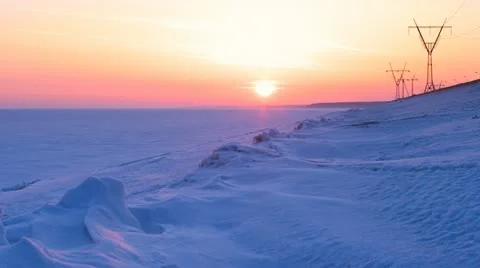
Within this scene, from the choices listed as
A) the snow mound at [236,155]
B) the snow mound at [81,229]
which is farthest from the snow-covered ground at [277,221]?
the snow mound at [236,155]

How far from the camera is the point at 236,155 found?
41.3ft

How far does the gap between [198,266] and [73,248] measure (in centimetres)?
142

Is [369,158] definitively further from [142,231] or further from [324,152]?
[142,231]

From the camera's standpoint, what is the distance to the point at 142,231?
23.1 ft

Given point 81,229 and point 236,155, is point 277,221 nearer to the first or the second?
point 81,229

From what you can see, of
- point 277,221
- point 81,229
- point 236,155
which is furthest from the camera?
point 236,155

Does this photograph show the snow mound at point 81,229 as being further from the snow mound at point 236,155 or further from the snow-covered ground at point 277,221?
the snow mound at point 236,155

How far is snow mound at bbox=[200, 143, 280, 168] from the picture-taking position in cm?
1212

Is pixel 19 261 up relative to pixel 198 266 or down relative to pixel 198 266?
up

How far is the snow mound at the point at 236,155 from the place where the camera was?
477 inches

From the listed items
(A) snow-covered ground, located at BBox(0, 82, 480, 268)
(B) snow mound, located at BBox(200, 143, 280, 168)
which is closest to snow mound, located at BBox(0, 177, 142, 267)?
(A) snow-covered ground, located at BBox(0, 82, 480, 268)

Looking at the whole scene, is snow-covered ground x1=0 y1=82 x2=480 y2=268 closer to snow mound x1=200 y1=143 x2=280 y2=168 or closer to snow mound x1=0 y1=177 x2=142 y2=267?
snow mound x1=0 y1=177 x2=142 y2=267

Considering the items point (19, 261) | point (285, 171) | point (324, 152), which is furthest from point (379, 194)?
point (324, 152)

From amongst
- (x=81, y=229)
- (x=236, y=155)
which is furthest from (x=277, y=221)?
(x=236, y=155)
